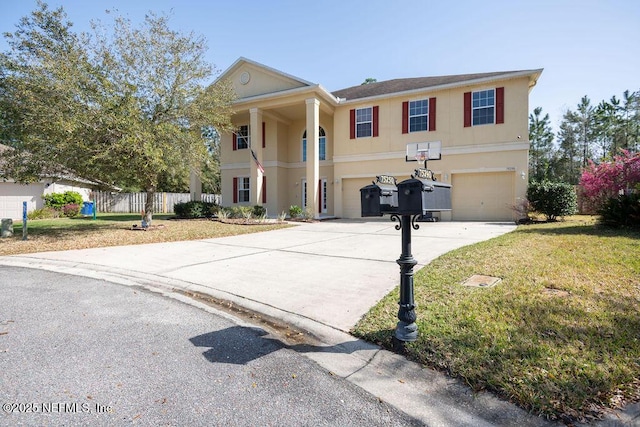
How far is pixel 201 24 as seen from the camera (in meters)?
11.5

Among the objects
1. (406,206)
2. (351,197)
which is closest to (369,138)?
(351,197)

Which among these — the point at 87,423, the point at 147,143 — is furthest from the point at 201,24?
the point at 87,423

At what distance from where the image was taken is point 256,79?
1838cm

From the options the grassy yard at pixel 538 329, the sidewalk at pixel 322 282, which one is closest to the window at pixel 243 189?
the sidewalk at pixel 322 282

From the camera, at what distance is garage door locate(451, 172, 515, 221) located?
49.1 ft

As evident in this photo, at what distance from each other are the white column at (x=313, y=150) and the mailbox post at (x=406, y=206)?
13.2 metres

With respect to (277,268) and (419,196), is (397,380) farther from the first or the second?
(277,268)

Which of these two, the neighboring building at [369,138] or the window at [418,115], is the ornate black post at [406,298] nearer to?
the neighboring building at [369,138]

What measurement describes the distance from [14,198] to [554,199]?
26.9 meters

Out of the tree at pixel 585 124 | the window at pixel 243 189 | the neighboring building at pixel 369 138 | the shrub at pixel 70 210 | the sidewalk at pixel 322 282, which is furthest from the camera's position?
the tree at pixel 585 124

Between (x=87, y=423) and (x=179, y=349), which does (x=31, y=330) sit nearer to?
(x=179, y=349)

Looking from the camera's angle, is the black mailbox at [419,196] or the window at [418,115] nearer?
the black mailbox at [419,196]

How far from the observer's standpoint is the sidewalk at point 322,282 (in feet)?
7.73

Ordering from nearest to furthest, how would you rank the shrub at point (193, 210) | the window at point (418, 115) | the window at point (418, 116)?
1. the window at point (418, 116)
2. the window at point (418, 115)
3. the shrub at point (193, 210)
